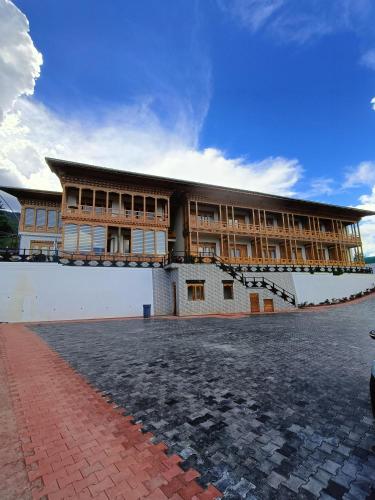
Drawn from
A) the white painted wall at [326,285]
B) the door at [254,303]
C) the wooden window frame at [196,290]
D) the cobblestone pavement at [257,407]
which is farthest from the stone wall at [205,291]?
the cobblestone pavement at [257,407]

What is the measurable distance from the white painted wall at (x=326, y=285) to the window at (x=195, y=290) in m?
9.73

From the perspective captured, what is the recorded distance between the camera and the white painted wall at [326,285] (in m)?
22.8

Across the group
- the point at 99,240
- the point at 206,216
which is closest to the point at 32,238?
the point at 99,240

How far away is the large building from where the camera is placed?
19.2 meters

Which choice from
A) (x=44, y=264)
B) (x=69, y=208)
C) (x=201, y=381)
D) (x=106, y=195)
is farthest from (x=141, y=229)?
(x=201, y=381)

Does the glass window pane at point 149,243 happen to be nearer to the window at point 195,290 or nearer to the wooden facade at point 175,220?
the wooden facade at point 175,220

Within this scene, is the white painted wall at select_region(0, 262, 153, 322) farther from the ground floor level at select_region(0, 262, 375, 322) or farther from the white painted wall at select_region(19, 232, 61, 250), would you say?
the white painted wall at select_region(19, 232, 61, 250)

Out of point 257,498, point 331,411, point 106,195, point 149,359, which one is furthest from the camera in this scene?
point 106,195

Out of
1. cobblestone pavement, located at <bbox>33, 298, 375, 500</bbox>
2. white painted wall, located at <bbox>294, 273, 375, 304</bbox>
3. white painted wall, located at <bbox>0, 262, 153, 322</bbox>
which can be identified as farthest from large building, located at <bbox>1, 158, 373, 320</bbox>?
cobblestone pavement, located at <bbox>33, 298, 375, 500</bbox>

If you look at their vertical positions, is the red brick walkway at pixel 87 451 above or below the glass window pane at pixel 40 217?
below

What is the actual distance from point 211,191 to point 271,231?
831 cm

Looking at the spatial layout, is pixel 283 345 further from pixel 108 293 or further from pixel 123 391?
pixel 108 293

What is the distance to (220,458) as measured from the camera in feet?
8.84

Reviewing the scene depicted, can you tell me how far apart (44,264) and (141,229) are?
326 inches
